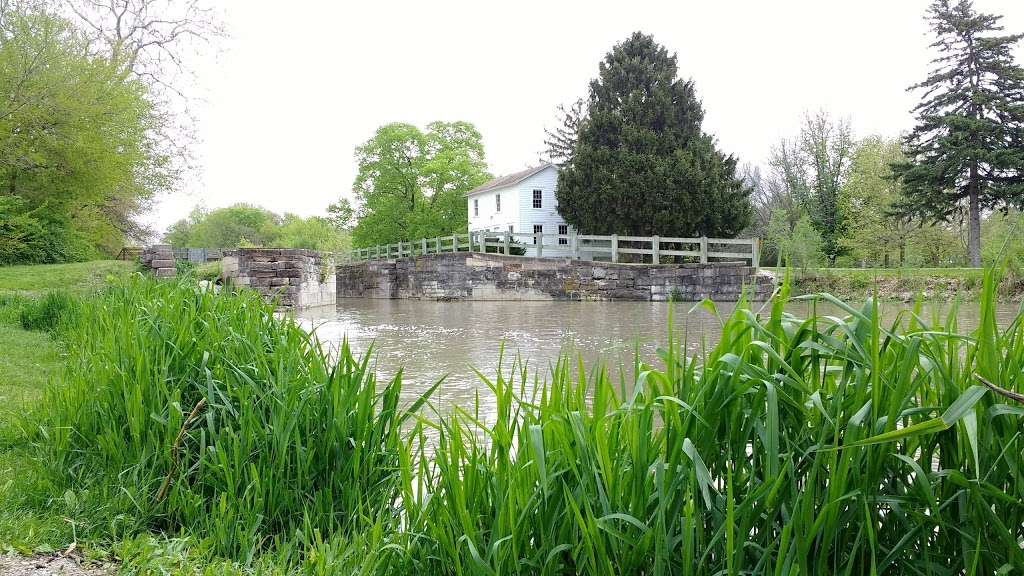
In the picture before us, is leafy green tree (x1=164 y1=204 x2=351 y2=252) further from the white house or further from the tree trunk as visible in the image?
the tree trunk

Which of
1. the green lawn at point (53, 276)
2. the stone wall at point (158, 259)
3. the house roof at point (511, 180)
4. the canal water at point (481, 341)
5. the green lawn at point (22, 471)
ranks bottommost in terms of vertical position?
the canal water at point (481, 341)

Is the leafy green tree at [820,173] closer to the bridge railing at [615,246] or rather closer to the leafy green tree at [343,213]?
the bridge railing at [615,246]

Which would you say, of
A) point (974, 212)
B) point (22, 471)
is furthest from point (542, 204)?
point (22, 471)

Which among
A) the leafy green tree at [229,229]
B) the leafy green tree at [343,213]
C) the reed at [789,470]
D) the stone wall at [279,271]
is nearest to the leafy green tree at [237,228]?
the leafy green tree at [229,229]

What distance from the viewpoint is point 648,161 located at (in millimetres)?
29656

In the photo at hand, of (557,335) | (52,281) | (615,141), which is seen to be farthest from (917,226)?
(52,281)

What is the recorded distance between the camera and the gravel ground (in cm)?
206

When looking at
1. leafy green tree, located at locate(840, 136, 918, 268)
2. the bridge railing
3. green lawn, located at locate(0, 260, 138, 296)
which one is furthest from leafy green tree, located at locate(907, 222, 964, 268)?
green lawn, located at locate(0, 260, 138, 296)

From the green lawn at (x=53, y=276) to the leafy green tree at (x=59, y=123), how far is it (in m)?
1.65

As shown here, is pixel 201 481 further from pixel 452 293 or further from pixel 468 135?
pixel 468 135

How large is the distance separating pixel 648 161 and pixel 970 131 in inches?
508

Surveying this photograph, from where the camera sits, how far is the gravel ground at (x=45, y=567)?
2.06m

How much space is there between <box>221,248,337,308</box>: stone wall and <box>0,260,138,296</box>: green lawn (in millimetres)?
2168

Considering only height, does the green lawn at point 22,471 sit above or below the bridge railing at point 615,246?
below
